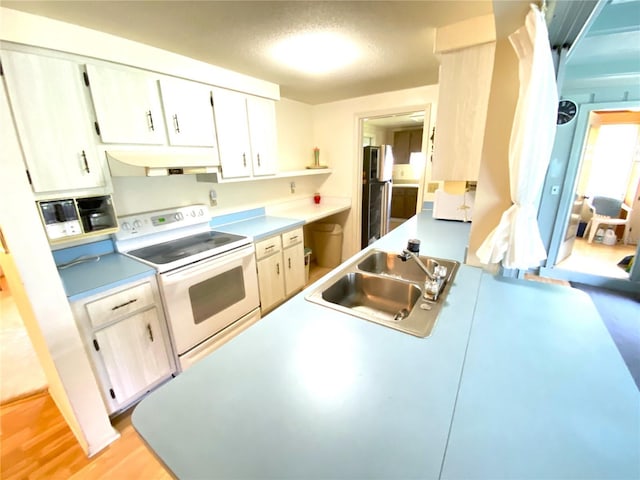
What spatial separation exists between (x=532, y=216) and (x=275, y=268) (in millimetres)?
1956

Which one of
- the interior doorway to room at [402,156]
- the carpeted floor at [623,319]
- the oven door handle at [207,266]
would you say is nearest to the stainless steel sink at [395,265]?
→ the oven door handle at [207,266]

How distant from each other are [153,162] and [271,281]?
4.40 feet

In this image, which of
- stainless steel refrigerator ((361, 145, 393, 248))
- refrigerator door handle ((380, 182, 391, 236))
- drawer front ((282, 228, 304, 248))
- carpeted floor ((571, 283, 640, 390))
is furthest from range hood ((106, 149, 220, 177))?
carpeted floor ((571, 283, 640, 390))

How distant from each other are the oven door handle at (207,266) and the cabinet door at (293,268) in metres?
0.54

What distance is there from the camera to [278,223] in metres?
2.67

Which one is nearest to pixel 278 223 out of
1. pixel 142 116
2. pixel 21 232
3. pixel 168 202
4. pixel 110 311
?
pixel 168 202

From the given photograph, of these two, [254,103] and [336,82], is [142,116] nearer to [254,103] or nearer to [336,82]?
[254,103]

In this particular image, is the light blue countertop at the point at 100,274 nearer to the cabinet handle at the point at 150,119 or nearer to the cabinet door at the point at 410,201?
the cabinet handle at the point at 150,119

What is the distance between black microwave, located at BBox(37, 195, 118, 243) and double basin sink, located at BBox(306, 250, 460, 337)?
1.41 metres

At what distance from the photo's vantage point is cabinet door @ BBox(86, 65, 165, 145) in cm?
153

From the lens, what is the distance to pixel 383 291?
1368 millimetres

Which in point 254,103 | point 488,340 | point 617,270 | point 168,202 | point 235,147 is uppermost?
point 254,103

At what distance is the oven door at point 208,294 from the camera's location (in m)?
1.69

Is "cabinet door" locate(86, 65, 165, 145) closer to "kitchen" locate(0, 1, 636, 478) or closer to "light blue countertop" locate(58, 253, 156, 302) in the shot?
"kitchen" locate(0, 1, 636, 478)
